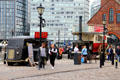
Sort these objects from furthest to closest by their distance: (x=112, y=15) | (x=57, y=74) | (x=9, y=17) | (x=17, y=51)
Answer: (x=9, y=17)
(x=112, y=15)
(x=17, y=51)
(x=57, y=74)

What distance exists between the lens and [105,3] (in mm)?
58531

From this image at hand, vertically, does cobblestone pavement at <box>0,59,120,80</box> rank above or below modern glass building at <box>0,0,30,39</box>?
below

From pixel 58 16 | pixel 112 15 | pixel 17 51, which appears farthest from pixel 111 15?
pixel 58 16

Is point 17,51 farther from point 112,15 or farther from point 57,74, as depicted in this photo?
point 112,15

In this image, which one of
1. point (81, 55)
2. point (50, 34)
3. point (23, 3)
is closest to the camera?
point (81, 55)

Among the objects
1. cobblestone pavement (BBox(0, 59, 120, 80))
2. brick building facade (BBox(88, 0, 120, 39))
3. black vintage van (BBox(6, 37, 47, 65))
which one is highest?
brick building facade (BBox(88, 0, 120, 39))

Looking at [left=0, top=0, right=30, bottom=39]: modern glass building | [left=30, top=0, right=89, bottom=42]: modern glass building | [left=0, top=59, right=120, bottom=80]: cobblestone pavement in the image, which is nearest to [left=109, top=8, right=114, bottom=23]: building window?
[left=0, top=59, right=120, bottom=80]: cobblestone pavement

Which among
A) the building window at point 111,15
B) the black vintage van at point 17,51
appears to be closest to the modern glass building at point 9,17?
the building window at point 111,15

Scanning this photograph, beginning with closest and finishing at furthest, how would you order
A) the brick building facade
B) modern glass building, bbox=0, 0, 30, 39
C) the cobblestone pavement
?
Result: the cobblestone pavement → the brick building facade → modern glass building, bbox=0, 0, 30, 39

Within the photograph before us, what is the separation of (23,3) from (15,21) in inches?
504

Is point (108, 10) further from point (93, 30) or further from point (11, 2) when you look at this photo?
point (11, 2)

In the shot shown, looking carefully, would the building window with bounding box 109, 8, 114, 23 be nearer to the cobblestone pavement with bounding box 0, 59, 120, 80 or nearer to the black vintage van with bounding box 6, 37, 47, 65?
the black vintage van with bounding box 6, 37, 47, 65

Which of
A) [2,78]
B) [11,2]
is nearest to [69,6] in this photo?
[11,2]

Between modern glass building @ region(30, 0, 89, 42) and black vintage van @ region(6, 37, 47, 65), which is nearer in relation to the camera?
black vintage van @ region(6, 37, 47, 65)
